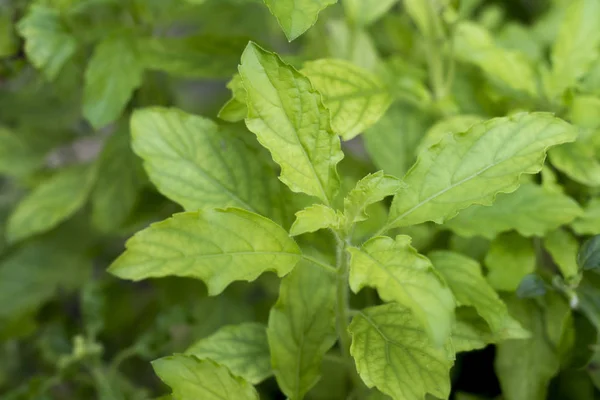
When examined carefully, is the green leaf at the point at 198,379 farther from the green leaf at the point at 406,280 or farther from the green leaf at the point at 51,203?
the green leaf at the point at 51,203

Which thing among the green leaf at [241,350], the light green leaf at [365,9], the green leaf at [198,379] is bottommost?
the green leaf at [241,350]

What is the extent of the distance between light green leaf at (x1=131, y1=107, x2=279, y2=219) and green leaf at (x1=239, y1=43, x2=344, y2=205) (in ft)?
0.36

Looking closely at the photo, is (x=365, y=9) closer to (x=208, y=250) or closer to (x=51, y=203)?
(x=208, y=250)

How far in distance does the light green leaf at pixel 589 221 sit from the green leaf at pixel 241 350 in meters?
0.39

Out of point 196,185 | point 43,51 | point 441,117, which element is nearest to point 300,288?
point 196,185

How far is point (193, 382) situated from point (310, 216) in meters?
0.19

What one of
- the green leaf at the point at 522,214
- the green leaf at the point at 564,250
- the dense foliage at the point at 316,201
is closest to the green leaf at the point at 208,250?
the dense foliage at the point at 316,201

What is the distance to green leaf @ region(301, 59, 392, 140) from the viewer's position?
64 centimetres

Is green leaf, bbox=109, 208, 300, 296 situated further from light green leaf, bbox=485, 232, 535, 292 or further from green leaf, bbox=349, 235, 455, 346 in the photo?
light green leaf, bbox=485, 232, 535, 292

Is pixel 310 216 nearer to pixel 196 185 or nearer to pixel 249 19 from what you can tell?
pixel 196 185

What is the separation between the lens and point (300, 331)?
0.61 m

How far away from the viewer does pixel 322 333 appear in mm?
613

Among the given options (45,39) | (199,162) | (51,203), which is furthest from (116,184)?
(199,162)

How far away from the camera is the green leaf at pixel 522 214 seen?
64 cm
